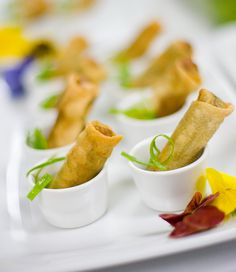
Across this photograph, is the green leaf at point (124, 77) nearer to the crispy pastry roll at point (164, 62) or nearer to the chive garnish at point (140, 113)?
the crispy pastry roll at point (164, 62)

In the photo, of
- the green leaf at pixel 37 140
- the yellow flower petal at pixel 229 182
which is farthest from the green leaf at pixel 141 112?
the yellow flower petal at pixel 229 182

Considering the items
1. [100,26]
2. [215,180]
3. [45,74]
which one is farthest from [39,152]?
[100,26]

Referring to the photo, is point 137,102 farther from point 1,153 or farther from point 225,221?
point 225,221

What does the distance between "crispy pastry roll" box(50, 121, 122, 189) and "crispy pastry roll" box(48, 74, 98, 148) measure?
310 mm

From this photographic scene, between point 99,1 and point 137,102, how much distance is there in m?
2.01

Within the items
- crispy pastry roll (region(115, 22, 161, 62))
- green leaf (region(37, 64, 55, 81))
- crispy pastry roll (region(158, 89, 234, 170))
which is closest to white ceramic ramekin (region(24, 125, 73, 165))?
crispy pastry roll (region(158, 89, 234, 170))

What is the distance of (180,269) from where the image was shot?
1.07 meters

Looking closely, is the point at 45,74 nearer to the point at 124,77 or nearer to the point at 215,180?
the point at 124,77

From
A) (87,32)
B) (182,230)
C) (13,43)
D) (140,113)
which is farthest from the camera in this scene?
(87,32)

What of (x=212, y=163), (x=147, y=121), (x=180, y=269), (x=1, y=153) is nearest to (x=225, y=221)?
(x=180, y=269)

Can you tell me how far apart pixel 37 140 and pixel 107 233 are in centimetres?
46

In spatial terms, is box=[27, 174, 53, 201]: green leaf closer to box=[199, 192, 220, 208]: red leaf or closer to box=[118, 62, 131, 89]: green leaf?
box=[199, 192, 220, 208]: red leaf

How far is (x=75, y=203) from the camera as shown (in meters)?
1.23

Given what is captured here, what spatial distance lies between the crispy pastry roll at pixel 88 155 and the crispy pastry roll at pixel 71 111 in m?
0.31
